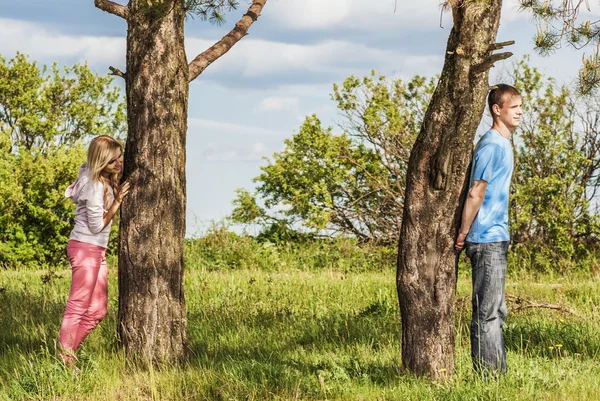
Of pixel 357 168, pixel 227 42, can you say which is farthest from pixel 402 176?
pixel 227 42

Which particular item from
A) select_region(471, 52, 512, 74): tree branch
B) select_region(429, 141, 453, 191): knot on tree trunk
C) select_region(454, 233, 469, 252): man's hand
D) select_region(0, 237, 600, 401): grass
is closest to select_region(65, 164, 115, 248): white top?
select_region(0, 237, 600, 401): grass

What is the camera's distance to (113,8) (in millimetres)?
6422

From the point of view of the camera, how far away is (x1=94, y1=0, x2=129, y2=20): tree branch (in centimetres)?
632

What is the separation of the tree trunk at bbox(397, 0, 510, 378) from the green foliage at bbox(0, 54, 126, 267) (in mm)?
10351

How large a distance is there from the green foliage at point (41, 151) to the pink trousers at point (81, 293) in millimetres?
8377

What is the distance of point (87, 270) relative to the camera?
6.04 m

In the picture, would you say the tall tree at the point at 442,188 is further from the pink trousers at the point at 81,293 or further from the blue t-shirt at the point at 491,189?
the pink trousers at the point at 81,293

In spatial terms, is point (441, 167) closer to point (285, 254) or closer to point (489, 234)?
point (489, 234)

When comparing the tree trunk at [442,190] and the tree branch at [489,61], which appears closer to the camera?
the tree branch at [489,61]

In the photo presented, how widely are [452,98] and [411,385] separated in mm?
2041

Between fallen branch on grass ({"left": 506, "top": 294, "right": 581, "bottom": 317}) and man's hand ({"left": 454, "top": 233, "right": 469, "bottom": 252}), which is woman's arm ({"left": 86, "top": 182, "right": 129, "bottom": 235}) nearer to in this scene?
man's hand ({"left": 454, "top": 233, "right": 469, "bottom": 252})

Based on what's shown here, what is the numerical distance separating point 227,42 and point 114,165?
5.55 feet

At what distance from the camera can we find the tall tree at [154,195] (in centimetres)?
601

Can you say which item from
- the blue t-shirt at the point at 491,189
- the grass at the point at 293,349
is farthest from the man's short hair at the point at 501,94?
the grass at the point at 293,349
